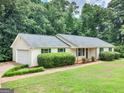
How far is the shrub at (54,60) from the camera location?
21.3 m

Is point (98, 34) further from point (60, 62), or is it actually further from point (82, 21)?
point (60, 62)

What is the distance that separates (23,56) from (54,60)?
13.7 feet

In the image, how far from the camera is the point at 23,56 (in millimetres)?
23734

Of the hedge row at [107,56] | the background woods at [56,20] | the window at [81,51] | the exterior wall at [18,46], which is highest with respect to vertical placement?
the background woods at [56,20]

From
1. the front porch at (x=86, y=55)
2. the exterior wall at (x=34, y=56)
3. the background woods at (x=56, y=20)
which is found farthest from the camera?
the background woods at (x=56, y=20)

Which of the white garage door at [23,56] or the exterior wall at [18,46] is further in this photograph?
the exterior wall at [18,46]

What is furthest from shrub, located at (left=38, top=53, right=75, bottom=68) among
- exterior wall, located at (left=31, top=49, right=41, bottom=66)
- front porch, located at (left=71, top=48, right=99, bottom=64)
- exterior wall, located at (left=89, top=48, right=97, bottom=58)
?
exterior wall, located at (left=89, top=48, right=97, bottom=58)

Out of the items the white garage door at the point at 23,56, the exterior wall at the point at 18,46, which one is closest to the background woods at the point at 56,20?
the exterior wall at the point at 18,46

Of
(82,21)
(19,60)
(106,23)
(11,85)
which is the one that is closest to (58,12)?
(82,21)

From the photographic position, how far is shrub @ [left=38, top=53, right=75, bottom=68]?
21.3m

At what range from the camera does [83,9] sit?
168 ft

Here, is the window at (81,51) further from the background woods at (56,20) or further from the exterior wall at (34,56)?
the exterior wall at (34,56)

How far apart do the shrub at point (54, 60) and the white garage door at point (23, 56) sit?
1.76 meters

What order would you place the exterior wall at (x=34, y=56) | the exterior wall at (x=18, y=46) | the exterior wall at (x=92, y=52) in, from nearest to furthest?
the exterior wall at (x=34, y=56) → the exterior wall at (x=18, y=46) → the exterior wall at (x=92, y=52)
